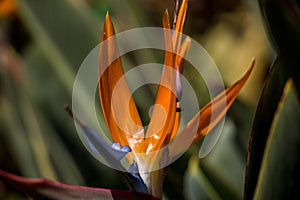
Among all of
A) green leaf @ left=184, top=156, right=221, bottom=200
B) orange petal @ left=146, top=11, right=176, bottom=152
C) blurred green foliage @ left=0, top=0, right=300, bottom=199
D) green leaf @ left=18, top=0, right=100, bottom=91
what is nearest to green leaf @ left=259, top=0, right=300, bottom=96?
blurred green foliage @ left=0, top=0, right=300, bottom=199

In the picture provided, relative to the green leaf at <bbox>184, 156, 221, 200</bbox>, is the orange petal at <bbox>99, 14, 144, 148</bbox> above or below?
above

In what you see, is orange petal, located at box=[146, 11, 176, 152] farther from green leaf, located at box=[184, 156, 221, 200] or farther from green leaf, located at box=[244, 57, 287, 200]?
green leaf, located at box=[184, 156, 221, 200]

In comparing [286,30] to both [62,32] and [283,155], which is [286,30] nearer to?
[283,155]

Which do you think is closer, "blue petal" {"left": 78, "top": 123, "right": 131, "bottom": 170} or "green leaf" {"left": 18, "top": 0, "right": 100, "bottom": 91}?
"blue petal" {"left": 78, "top": 123, "right": 131, "bottom": 170}

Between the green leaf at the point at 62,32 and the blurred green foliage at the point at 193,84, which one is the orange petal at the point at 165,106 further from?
the green leaf at the point at 62,32

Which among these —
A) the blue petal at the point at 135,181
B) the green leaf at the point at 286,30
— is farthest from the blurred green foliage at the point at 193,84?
the blue petal at the point at 135,181

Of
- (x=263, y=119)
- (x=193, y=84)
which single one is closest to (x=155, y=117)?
(x=263, y=119)

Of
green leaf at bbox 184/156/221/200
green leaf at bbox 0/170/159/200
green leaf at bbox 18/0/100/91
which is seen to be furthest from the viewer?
green leaf at bbox 18/0/100/91
